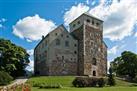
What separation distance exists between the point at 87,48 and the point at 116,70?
15.6 meters

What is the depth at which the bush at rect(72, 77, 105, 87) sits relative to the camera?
4050 centimetres

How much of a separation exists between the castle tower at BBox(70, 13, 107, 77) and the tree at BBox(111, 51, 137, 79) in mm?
5912

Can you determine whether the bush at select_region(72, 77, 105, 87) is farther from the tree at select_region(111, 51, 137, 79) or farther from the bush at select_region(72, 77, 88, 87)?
the tree at select_region(111, 51, 137, 79)

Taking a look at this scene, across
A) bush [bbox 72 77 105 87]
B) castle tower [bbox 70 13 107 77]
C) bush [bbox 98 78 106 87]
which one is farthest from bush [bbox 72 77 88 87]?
castle tower [bbox 70 13 107 77]

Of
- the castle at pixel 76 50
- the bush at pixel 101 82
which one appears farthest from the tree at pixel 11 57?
the bush at pixel 101 82

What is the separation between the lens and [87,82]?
136ft

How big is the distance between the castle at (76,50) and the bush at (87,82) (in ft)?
63.2

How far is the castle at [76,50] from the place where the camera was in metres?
61.8

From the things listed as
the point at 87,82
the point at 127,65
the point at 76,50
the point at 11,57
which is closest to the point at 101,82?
the point at 87,82

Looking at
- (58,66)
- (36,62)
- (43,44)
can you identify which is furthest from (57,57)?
(36,62)

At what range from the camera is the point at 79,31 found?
66.3 metres

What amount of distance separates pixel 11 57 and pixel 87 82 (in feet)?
77.4

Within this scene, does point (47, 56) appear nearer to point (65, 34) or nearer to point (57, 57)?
point (57, 57)

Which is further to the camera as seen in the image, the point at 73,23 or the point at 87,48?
the point at 73,23
